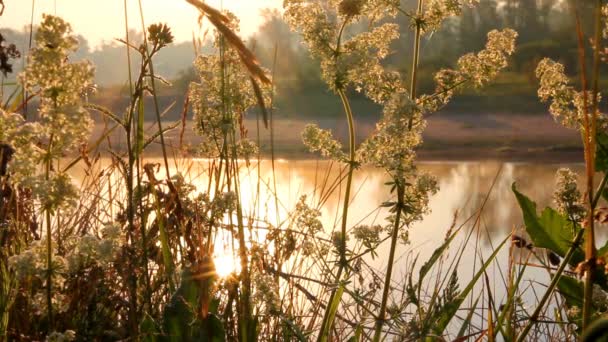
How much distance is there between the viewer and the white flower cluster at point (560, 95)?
171cm

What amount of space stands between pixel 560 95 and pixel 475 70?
0.17 metres

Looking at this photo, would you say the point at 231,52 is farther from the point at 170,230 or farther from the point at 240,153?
the point at 170,230

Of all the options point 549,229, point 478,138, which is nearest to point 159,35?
point 549,229

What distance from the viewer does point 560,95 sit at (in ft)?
5.79

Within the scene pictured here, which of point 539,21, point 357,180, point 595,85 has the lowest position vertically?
point 357,180

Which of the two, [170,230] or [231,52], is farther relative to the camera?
[170,230]

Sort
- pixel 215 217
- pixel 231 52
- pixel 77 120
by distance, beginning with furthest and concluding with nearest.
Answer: pixel 231 52 < pixel 215 217 < pixel 77 120

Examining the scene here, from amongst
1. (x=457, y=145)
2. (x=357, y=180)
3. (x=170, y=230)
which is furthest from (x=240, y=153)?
(x=457, y=145)

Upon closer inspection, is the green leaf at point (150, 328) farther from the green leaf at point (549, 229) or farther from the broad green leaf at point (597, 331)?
the broad green leaf at point (597, 331)

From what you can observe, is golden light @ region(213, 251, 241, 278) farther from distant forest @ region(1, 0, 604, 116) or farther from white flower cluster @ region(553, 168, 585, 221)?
distant forest @ region(1, 0, 604, 116)

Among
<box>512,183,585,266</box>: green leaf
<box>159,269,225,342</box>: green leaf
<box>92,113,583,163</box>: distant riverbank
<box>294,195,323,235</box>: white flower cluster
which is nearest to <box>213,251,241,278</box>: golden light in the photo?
<box>159,269,225,342</box>: green leaf

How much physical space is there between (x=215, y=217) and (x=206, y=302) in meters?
0.37

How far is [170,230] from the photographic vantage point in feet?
7.05

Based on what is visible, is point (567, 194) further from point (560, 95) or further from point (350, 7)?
point (350, 7)
